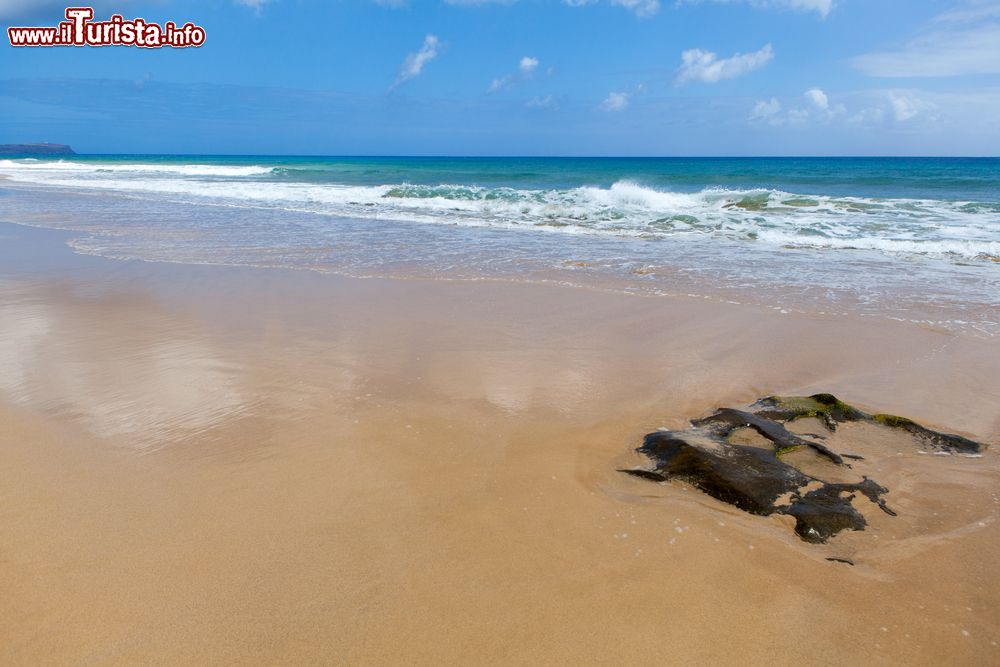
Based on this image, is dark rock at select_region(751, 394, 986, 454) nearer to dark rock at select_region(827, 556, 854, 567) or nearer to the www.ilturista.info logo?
dark rock at select_region(827, 556, 854, 567)

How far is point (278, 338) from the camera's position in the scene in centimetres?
511

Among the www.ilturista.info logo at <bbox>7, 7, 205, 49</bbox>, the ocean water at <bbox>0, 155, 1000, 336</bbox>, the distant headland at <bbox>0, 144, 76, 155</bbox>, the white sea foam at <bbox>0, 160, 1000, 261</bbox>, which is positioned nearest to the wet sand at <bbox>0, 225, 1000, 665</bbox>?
the ocean water at <bbox>0, 155, 1000, 336</bbox>

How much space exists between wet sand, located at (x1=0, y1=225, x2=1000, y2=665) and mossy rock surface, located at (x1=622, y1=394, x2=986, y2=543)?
96mm

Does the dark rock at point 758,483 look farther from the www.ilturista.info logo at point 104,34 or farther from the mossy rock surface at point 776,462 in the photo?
the www.ilturista.info logo at point 104,34

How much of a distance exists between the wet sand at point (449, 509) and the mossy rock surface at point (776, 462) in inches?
3.8

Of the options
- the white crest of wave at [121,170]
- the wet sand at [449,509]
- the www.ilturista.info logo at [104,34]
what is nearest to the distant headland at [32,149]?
the white crest of wave at [121,170]

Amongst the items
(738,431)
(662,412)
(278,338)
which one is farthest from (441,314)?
(738,431)

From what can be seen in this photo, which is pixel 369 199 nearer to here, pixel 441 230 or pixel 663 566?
pixel 441 230

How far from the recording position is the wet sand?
6.64 ft

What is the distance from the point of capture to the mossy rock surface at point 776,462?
272 cm

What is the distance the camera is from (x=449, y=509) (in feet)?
8.94

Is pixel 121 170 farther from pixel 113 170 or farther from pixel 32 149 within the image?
pixel 32 149

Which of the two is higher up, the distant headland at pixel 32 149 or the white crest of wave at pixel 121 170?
the distant headland at pixel 32 149

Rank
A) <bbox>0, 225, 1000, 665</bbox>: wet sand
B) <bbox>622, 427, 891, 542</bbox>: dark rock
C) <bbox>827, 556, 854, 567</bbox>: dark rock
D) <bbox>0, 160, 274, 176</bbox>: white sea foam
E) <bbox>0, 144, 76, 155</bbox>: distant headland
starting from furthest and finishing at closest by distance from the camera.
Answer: <bbox>0, 144, 76, 155</bbox>: distant headland
<bbox>0, 160, 274, 176</bbox>: white sea foam
<bbox>622, 427, 891, 542</bbox>: dark rock
<bbox>827, 556, 854, 567</bbox>: dark rock
<bbox>0, 225, 1000, 665</bbox>: wet sand
